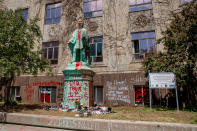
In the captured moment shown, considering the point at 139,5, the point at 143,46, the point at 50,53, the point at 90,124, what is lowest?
the point at 90,124

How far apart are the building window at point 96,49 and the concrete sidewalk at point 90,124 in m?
9.22

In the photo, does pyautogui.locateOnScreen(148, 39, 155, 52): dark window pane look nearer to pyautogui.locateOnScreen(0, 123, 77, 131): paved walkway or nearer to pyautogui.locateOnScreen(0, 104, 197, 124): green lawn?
pyautogui.locateOnScreen(0, 104, 197, 124): green lawn

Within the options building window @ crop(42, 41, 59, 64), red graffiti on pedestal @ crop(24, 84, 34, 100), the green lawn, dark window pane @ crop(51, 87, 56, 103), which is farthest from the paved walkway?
building window @ crop(42, 41, 59, 64)

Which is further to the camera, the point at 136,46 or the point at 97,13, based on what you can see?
the point at 97,13

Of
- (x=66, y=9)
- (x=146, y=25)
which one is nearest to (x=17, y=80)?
(x=66, y=9)

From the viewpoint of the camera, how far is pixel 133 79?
495 inches

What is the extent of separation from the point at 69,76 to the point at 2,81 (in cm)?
595

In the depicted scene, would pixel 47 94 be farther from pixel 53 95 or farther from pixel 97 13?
pixel 97 13

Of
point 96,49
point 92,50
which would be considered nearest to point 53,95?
point 92,50

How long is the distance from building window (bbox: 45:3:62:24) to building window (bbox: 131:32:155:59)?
27.8 feet

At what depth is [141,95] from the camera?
12.4 m

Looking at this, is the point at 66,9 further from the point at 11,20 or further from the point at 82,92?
the point at 82,92

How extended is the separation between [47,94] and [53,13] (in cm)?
880

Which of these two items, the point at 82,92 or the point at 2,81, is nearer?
the point at 82,92
